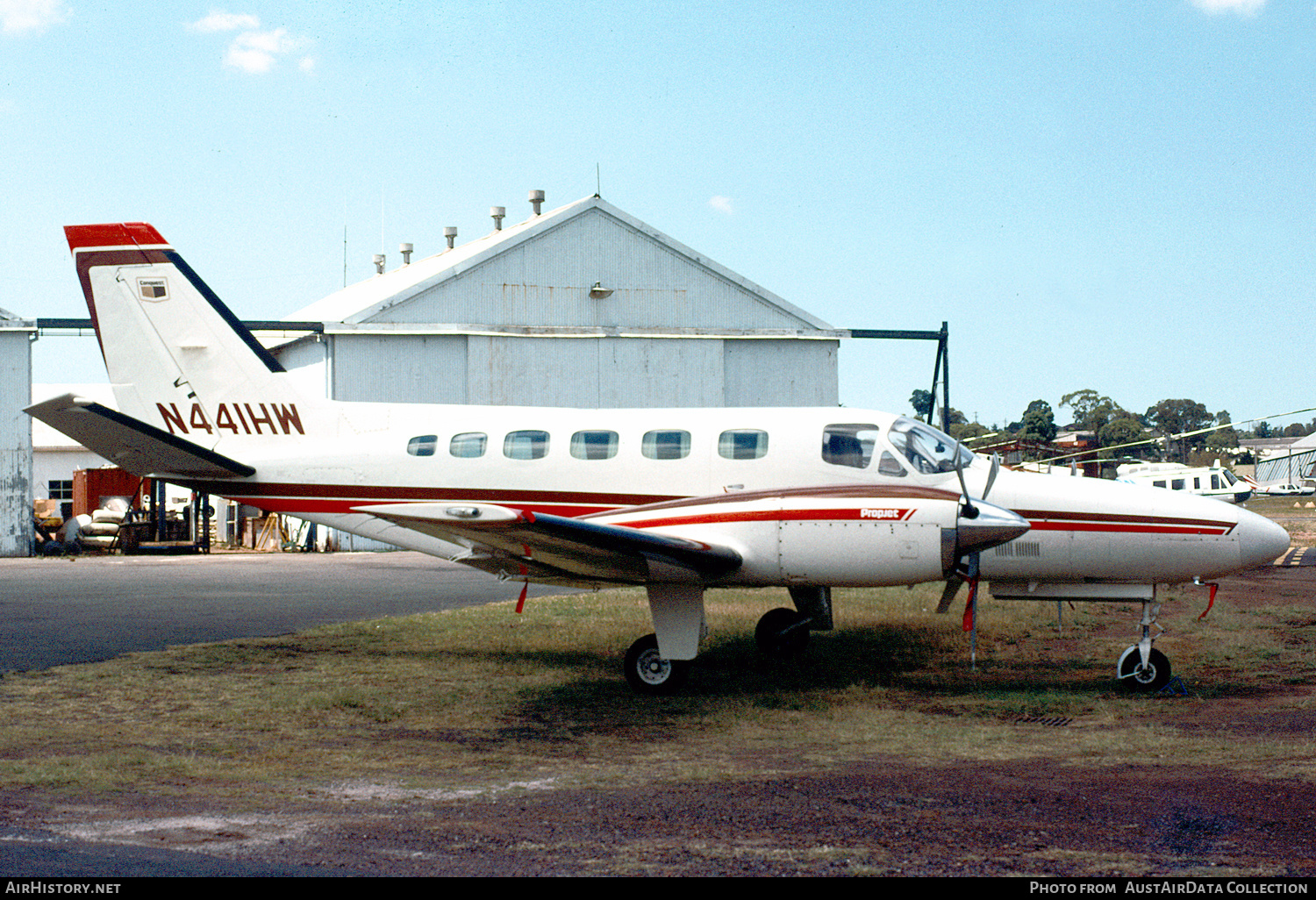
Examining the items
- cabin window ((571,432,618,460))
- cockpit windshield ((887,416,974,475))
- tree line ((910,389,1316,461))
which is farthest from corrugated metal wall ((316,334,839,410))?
tree line ((910,389,1316,461))

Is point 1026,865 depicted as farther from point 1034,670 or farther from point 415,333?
point 415,333

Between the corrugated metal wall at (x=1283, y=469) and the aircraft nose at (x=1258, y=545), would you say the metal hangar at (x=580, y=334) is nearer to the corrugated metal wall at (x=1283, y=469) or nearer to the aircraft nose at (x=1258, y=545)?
the aircraft nose at (x=1258, y=545)

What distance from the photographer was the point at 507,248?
33438mm

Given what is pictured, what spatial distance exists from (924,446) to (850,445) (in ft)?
2.45

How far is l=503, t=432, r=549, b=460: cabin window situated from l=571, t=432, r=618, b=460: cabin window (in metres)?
0.34

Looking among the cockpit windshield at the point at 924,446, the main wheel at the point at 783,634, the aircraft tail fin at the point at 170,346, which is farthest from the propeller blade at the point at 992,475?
the aircraft tail fin at the point at 170,346

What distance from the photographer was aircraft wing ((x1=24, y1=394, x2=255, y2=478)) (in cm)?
1101

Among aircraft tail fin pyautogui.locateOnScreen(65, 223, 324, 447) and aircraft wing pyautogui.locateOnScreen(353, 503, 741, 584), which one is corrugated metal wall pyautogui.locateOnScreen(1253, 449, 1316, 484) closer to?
aircraft wing pyautogui.locateOnScreen(353, 503, 741, 584)

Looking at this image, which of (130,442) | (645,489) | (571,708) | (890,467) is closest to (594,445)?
(645,489)

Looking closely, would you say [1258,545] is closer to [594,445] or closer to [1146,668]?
[1146,668]

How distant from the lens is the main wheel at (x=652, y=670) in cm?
1088

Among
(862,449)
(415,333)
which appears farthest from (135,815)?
(415,333)

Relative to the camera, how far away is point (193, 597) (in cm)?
1923
